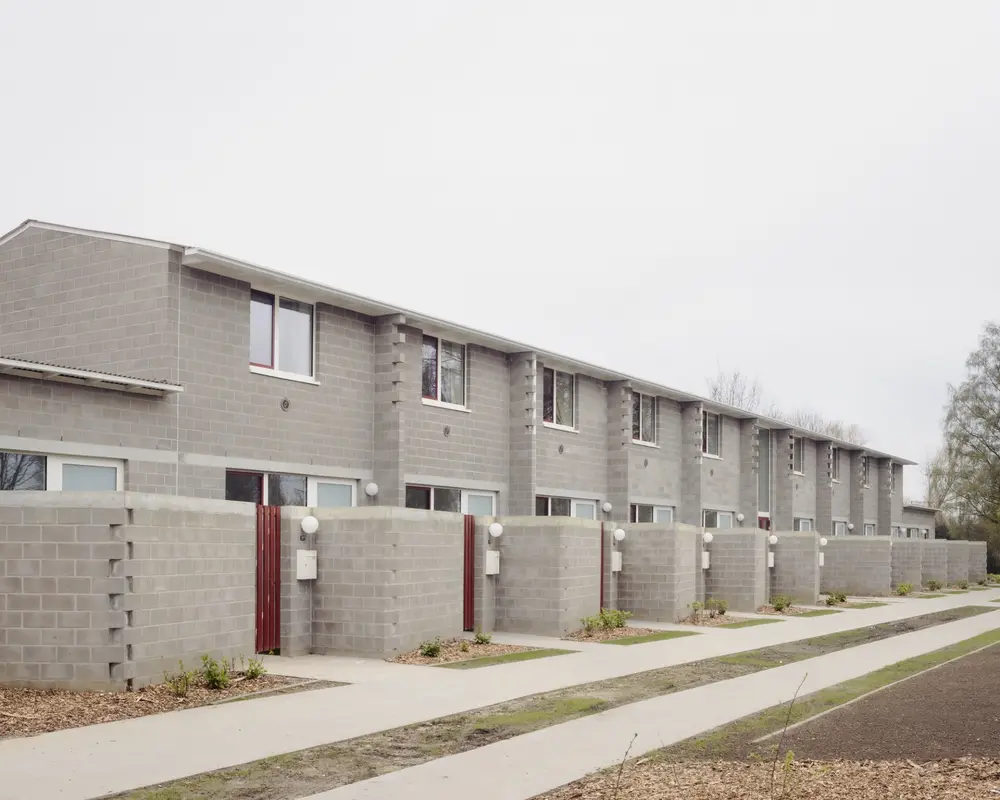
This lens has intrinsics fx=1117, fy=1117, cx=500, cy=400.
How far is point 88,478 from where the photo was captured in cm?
1596

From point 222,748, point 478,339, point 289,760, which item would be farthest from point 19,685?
point 478,339

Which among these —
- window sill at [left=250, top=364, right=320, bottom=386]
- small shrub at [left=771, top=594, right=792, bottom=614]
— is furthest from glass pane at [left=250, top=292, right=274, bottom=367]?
small shrub at [left=771, top=594, right=792, bottom=614]

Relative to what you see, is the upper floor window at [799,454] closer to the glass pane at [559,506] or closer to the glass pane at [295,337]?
the glass pane at [559,506]

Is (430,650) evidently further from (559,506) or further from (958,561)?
(958,561)

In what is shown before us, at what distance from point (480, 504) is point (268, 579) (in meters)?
9.67

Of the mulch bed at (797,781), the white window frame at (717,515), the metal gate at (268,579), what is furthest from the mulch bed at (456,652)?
the white window frame at (717,515)

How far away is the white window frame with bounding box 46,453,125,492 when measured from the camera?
50.5 feet

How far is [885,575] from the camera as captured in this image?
117 feet

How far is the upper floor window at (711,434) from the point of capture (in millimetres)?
36219

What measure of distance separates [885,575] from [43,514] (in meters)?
29.8

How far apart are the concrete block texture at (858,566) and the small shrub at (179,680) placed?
2748 cm

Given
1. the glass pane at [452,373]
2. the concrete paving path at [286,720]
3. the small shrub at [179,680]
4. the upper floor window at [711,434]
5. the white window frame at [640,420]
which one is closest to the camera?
the concrete paving path at [286,720]

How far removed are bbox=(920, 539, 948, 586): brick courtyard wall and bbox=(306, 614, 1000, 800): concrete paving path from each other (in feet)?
106

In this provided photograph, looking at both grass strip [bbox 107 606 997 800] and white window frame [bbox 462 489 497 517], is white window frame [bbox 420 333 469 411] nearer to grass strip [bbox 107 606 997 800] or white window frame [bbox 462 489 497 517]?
white window frame [bbox 462 489 497 517]
